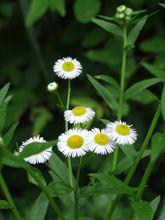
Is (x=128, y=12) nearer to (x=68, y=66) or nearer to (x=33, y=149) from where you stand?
(x=68, y=66)

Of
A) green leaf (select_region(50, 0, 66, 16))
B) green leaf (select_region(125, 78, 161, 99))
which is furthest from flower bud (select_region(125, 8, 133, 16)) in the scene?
green leaf (select_region(50, 0, 66, 16))

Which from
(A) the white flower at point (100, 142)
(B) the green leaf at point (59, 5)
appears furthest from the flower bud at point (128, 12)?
(B) the green leaf at point (59, 5)

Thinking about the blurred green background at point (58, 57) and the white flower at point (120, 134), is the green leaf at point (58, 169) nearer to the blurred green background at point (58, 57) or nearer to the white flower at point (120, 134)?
the white flower at point (120, 134)

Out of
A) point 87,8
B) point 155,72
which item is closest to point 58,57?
point 87,8

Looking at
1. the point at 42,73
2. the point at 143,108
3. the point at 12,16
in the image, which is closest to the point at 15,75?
the point at 42,73

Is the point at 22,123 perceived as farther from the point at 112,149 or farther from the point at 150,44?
the point at 112,149

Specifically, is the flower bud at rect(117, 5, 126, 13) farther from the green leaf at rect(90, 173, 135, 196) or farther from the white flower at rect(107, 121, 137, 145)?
the green leaf at rect(90, 173, 135, 196)
